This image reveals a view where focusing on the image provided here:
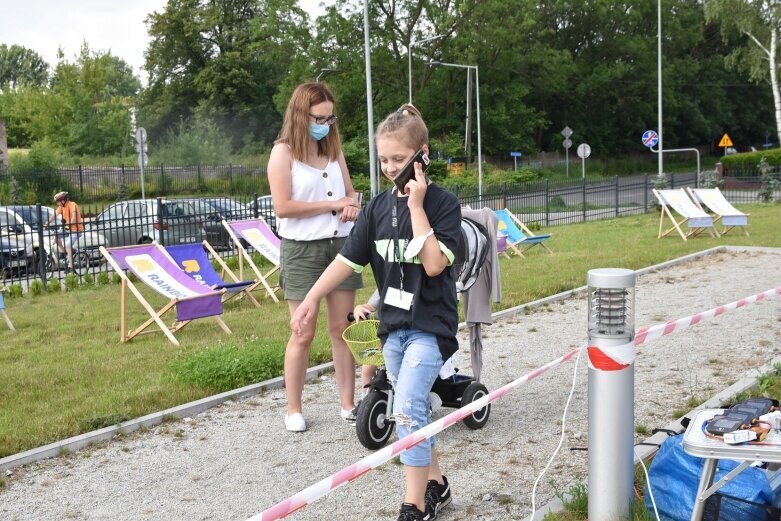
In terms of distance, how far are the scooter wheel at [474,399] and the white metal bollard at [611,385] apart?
175 cm

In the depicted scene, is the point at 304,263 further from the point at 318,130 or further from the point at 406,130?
the point at 406,130

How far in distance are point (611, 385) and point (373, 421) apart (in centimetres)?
189

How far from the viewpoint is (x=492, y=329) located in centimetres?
884

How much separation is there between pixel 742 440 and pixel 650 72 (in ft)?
207

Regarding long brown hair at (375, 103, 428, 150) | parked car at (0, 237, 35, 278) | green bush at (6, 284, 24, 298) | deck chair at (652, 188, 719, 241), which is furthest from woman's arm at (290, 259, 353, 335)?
deck chair at (652, 188, 719, 241)

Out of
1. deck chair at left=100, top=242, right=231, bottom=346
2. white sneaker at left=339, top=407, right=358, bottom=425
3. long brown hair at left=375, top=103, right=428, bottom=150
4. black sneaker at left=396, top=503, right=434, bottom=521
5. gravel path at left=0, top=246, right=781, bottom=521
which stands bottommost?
gravel path at left=0, top=246, right=781, bottom=521

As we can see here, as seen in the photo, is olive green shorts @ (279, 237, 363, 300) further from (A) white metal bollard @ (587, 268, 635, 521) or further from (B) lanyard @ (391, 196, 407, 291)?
(A) white metal bollard @ (587, 268, 635, 521)

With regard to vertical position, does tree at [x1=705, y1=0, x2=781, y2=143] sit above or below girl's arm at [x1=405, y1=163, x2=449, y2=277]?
above

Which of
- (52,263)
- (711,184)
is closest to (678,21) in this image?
(711,184)

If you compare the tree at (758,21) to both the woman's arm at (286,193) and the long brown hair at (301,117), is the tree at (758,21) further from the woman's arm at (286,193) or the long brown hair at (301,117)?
the woman's arm at (286,193)

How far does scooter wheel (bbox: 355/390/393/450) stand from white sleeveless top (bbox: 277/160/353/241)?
1.01m

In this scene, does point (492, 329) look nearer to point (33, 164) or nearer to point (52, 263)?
A: point (52, 263)

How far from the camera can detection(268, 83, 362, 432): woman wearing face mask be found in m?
5.15

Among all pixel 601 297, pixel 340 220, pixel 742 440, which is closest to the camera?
pixel 742 440
